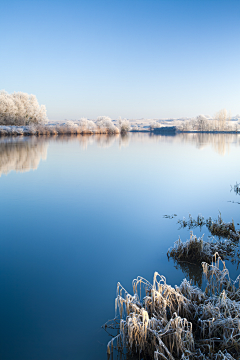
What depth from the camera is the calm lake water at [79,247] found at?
2.45 m

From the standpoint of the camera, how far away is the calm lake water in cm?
245

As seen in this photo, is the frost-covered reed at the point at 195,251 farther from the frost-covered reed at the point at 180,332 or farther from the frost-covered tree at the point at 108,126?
the frost-covered tree at the point at 108,126

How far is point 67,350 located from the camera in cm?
226

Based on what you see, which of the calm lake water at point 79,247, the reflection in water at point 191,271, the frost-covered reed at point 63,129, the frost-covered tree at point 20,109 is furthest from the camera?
the frost-covered tree at point 20,109

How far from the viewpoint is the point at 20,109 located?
49.2 meters

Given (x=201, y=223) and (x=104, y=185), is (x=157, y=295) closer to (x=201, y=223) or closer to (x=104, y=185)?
(x=201, y=223)

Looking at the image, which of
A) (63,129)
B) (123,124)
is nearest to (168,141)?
(63,129)

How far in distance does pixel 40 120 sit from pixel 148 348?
55673 mm

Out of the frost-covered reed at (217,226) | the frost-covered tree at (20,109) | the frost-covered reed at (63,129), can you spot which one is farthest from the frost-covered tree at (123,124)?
the frost-covered reed at (217,226)

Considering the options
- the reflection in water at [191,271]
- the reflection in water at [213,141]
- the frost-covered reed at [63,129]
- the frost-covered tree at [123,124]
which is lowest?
the reflection in water at [191,271]

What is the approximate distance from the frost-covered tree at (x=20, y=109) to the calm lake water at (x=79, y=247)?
1682 inches

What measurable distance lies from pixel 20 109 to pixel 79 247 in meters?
51.4

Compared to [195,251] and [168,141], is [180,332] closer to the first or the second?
[195,251]

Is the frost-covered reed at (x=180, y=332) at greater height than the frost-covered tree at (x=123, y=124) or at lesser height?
lesser
